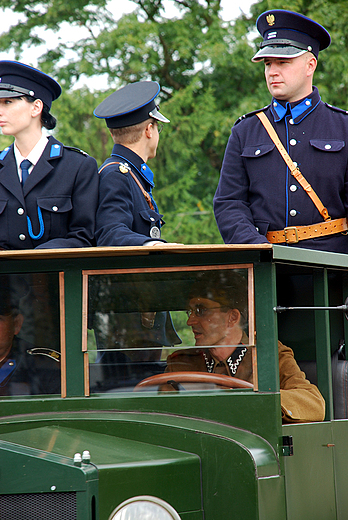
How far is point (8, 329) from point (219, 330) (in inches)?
32.5

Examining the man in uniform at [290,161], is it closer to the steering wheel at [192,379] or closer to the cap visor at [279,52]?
the cap visor at [279,52]

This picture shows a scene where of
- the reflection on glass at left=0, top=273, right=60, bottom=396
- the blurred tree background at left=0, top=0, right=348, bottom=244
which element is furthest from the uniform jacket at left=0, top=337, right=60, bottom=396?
the blurred tree background at left=0, top=0, right=348, bottom=244

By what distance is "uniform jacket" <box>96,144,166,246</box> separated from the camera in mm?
3195

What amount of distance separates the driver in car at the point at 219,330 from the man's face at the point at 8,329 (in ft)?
2.02

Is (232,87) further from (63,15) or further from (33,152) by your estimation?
(33,152)

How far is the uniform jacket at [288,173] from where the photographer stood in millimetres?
3674

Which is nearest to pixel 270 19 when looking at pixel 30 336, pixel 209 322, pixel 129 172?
pixel 129 172

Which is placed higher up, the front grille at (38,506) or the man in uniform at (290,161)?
the man in uniform at (290,161)

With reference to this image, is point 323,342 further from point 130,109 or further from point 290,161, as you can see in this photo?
point 130,109

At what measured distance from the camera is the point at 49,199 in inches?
135

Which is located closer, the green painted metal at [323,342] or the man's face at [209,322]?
the man's face at [209,322]

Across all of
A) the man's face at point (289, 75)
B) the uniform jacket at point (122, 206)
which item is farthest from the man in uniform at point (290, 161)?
the uniform jacket at point (122, 206)

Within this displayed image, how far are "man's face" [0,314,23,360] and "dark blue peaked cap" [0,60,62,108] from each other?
3.56 feet

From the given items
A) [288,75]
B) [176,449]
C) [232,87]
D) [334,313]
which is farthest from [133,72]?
[176,449]
